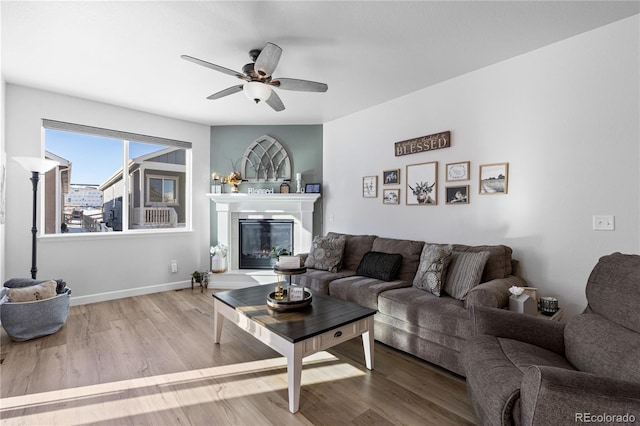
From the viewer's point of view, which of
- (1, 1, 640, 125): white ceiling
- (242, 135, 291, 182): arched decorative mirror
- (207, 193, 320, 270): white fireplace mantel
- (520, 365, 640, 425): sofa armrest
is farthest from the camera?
(242, 135, 291, 182): arched decorative mirror

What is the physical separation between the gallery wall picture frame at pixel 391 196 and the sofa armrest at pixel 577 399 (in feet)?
9.03

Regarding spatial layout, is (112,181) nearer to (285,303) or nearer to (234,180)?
(234,180)

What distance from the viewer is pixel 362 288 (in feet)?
9.45

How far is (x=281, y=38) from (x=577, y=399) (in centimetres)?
274

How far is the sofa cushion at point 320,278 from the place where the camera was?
324 cm

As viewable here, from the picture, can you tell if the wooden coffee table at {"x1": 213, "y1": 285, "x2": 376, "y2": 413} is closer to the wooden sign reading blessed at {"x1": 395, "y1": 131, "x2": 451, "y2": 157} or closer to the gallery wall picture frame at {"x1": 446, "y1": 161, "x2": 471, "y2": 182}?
the gallery wall picture frame at {"x1": 446, "y1": 161, "x2": 471, "y2": 182}

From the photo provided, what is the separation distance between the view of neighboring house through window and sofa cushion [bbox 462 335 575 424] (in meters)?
4.38

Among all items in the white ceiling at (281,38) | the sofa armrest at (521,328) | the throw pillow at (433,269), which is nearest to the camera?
the sofa armrest at (521,328)

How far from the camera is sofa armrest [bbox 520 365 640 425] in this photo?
1.01 m

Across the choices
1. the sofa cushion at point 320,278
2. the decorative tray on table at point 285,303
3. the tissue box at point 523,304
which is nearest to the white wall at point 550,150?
the tissue box at point 523,304

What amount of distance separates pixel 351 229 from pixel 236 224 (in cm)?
186

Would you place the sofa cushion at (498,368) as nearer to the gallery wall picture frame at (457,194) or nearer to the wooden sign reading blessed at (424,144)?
the gallery wall picture frame at (457,194)

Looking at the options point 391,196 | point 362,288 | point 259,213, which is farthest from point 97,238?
point 391,196

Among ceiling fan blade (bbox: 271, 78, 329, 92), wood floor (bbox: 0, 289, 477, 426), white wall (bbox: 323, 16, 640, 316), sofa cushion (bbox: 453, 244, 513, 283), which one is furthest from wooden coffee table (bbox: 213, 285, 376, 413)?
ceiling fan blade (bbox: 271, 78, 329, 92)
